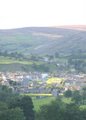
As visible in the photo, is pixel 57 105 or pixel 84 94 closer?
pixel 57 105

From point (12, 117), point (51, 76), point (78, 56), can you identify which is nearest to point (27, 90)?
point (51, 76)

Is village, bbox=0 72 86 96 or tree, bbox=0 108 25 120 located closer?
tree, bbox=0 108 25 120

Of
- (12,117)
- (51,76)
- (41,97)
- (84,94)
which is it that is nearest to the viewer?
(12,117)

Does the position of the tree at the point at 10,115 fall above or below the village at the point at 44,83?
above

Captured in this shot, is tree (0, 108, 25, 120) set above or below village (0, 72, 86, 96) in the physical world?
above

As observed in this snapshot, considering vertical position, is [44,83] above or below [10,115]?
below

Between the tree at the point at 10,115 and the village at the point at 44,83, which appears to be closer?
the tree at the point at 10,115

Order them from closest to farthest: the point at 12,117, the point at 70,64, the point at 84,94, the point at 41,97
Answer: the point at 12,117, the point at 84,94, the point at 41,97, the point at 70,64

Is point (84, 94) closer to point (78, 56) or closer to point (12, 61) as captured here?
point (12, 61)
